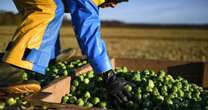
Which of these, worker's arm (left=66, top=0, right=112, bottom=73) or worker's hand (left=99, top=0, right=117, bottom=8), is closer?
worker's arm (left=66, top=0, right=112, bottom=73)

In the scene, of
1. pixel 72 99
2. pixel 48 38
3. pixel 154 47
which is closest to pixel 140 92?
pixel 72 99

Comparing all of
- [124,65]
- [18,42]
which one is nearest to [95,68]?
[18,42]

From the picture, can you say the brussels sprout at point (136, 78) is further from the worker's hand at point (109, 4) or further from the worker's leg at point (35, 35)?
the worker's leg at point (35, 35)

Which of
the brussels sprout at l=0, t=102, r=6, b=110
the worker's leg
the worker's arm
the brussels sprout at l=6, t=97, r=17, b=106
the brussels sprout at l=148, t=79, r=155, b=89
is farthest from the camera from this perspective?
the brussels sprout at l=148, t=79, r=155, b=89

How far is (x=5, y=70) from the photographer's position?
188 inches

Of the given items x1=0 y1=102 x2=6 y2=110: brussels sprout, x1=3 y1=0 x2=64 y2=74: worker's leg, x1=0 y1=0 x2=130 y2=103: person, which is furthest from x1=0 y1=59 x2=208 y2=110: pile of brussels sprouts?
x1=3 y1=0 x2=64 y2=74: worker's leg

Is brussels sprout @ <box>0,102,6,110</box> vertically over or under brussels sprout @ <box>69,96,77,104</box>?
over

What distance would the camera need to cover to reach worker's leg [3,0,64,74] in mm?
4309

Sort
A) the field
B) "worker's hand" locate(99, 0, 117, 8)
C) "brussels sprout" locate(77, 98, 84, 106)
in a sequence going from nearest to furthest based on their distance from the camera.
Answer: "brussels sprout" locate(77, 98, 84, 106) < "worker's hand" locate(99, 0, 117, 8) < the field

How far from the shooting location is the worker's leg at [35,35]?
4.31 metres

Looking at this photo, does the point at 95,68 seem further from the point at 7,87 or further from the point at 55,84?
the point at 7,87

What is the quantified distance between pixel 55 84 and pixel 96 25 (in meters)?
0.80

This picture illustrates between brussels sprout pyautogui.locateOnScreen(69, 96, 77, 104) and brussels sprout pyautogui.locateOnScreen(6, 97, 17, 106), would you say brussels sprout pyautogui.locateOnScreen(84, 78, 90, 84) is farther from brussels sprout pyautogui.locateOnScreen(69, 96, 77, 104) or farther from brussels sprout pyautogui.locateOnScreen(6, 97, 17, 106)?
brussels sprout pyautogui.locateOnScreen(6, 97, 17, 106)

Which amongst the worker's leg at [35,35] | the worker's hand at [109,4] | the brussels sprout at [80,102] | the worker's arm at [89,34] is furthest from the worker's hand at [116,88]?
the worker's hand at [109,4]
